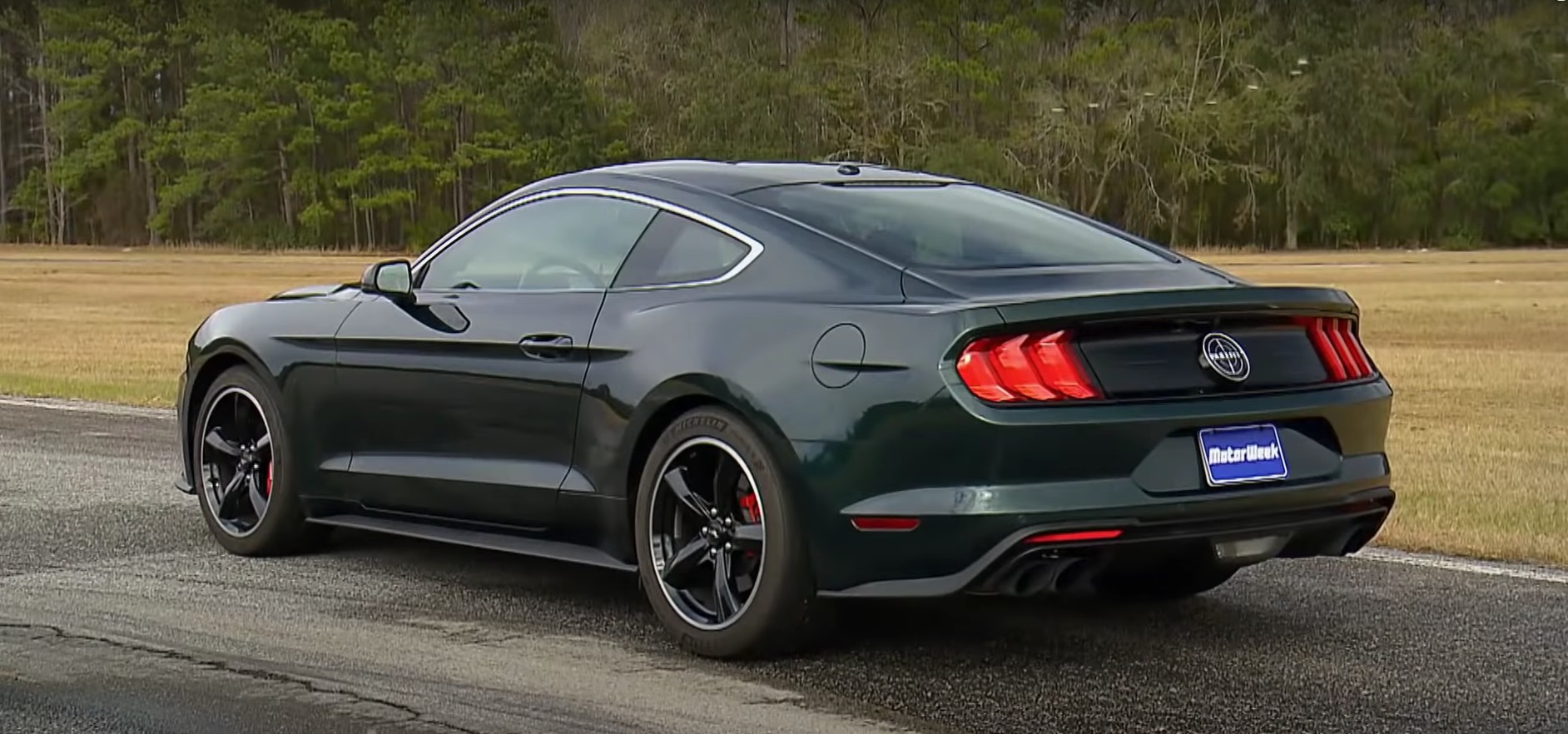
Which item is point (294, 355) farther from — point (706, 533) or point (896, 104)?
point (896, 104)

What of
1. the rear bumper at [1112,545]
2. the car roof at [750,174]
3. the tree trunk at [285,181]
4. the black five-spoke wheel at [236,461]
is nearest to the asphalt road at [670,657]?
the black five-spoke wheel at [236,461]

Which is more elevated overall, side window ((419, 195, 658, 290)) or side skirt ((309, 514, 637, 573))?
side window ((419, 195, 658, 290))

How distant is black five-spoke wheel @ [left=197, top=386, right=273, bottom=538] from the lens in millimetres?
7027

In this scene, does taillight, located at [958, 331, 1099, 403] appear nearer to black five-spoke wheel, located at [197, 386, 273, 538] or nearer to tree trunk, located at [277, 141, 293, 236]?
black five-spoke wheel, located at [197, 386, 273, 538]

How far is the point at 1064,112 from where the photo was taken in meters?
82.6

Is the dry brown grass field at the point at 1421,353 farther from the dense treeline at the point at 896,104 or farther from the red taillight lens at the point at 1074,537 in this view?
the dense treeline at the point at 896,104

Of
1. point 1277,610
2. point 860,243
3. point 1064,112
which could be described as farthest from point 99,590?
point 1064,112

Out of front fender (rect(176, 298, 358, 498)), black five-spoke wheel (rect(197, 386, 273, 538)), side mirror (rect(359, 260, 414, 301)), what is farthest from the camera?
black five-spoke wheel (rect(197, 386, 273, 538))

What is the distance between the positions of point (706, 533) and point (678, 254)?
0.89m

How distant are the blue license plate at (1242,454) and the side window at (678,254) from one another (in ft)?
4.74

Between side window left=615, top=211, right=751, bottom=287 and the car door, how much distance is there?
0.25ft

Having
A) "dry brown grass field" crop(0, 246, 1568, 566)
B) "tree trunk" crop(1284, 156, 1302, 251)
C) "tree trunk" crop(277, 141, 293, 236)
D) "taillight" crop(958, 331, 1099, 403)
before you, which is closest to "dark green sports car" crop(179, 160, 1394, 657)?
"taillight" crop(958, 331, 1099, 403)

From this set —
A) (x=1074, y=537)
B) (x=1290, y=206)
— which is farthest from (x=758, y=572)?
(x=1290, y=206)

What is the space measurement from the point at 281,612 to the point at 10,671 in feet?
3.09
